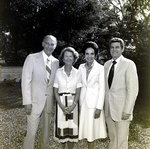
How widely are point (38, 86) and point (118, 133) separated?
39.0 inches

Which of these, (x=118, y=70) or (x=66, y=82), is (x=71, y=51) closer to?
(x=66, y=82)

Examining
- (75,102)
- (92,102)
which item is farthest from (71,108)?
(92,102)

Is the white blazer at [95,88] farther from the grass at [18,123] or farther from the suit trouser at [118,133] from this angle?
the grass at [18,123]

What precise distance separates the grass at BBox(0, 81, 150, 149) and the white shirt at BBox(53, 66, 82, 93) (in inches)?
40.7

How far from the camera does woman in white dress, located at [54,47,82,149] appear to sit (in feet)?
7.97

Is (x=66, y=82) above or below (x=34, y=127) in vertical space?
above

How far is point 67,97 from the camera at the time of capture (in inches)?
96.0

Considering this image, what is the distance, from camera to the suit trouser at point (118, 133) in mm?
2432

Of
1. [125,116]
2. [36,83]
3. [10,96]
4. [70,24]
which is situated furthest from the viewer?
[10,96]

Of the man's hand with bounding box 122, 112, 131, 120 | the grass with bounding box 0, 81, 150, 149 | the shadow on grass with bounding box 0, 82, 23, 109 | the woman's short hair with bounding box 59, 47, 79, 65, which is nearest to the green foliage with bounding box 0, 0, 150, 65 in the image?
the shadow on grass with bounding box 0, 82, 23, 109

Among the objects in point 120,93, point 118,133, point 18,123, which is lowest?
point 18,123

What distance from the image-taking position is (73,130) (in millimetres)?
2484

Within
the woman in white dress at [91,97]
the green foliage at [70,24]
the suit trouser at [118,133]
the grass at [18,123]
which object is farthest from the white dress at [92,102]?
the green foliage at [70,24]

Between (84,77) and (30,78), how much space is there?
0.57 m
